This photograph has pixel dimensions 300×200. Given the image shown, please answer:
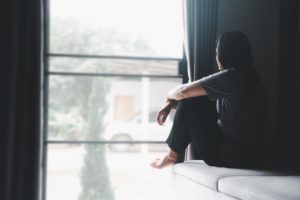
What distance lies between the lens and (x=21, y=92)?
101 inches

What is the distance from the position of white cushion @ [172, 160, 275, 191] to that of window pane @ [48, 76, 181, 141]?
0.85 meters

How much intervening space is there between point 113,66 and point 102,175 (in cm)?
90

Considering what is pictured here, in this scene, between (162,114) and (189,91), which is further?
(162,114)

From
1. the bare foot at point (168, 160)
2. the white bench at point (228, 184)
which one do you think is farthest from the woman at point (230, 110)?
the bare foot at point (168, 160)

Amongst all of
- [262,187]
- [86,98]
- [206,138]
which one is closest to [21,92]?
[86,98]

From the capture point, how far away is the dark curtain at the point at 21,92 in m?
2.54

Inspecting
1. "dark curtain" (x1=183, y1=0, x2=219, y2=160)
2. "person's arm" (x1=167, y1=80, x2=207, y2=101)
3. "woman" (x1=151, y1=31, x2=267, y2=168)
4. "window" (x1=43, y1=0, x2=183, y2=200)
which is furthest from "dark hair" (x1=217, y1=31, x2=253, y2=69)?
"window" (x1=43, y1=0, x2=183, y2=200)

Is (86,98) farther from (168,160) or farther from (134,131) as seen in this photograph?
(168,160)

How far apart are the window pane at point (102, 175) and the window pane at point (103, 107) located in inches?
5.1

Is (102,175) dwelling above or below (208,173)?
below

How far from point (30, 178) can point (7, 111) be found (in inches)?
18.5

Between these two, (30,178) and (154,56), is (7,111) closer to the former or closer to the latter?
(30,178)

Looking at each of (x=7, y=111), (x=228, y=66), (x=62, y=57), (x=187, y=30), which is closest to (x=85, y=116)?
(x=62, y=57)

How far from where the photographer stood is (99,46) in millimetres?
3094
